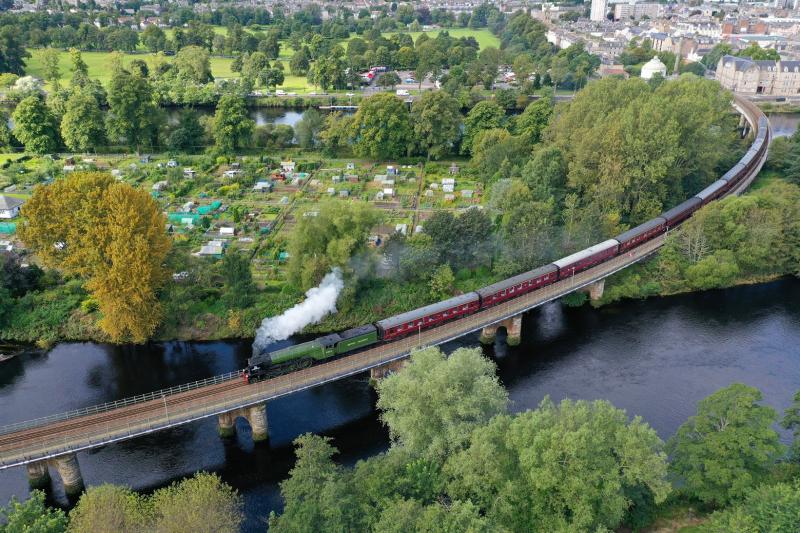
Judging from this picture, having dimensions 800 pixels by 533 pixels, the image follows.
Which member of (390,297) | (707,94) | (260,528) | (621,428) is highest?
(707,94)

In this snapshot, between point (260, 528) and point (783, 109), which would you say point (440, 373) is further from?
point (783, 109)

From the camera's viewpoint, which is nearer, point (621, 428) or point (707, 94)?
point (621, 428)

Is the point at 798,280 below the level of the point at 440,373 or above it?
below

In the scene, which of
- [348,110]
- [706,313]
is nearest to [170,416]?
[706,313]

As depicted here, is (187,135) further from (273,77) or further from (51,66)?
(51,66)

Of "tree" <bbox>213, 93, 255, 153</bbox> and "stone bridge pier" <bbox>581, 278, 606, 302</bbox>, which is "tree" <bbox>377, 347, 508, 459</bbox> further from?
"tree" <bbox>213, 93, 255, 153</bbox>

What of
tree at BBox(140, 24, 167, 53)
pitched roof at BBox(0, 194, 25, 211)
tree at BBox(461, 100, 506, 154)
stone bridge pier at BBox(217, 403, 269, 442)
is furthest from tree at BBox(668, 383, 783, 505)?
tree at BBox(140, 24, 167, 53)

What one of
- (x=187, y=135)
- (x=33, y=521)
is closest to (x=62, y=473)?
(x=33, y=521)
